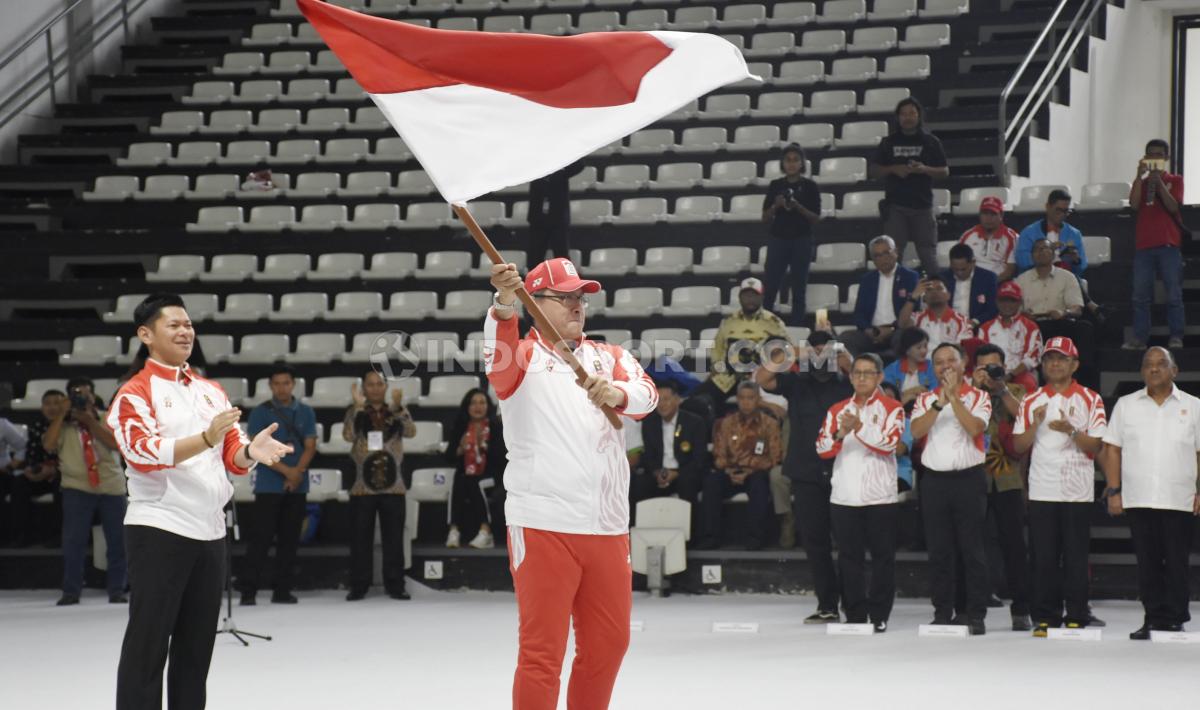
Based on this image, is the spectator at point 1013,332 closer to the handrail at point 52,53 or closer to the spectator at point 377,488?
the spectator at point 377,488

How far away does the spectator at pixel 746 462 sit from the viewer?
12016 millimetres

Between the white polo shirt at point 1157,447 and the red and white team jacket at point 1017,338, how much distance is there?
86.0 inches

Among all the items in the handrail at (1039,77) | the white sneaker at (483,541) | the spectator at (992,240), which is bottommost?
the white sneaker at (483,541)

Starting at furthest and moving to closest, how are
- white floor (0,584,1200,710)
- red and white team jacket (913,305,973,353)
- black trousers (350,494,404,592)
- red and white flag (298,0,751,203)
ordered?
red and white team jacket (913,305,973,353), black trousers (350,494,404,592), white floor (0,584,1200,710), red and white flag (298,0,751,203)

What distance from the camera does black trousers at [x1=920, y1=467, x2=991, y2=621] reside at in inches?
383

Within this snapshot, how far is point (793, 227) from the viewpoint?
14109mm

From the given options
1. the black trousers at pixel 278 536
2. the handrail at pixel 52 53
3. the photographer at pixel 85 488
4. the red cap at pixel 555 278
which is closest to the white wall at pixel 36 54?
the handrail at pixel 52 53

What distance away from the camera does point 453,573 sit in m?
12.5

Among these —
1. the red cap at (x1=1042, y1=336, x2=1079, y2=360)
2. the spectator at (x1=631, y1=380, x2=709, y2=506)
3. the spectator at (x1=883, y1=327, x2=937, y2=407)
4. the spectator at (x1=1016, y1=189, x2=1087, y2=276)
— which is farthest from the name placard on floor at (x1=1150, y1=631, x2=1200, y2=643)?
the spectator at (x1=1016, y1=189, x2=1087, y2=276)

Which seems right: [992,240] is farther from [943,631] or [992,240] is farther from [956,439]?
[943,631]

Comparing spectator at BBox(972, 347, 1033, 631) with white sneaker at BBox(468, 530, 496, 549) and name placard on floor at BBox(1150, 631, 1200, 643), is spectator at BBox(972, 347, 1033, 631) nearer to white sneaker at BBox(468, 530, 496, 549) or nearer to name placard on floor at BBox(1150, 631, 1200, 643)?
name placard on floor at BBox(1150, 631, 1200, 643)

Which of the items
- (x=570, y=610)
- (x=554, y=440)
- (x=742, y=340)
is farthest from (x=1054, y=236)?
(x=570, y=610)

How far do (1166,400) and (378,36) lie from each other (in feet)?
21.7

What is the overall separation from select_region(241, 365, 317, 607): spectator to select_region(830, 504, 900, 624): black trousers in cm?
454
